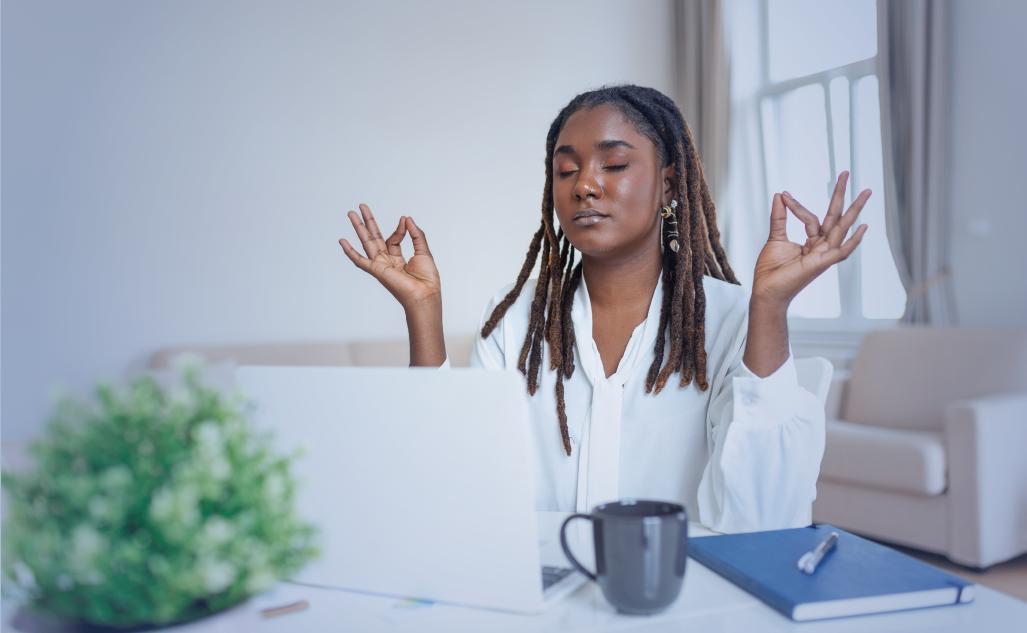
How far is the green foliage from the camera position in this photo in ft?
1.38

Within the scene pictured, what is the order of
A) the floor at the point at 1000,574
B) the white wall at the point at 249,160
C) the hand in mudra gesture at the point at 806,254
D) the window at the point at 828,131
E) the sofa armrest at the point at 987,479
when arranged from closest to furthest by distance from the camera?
the hand in mudra gesture at the point at 806,254, the floor at the point at 1000,574, the sofa armrest at the point at 987,479, the white wall at the point at 249,160, the window at the point at 828,131

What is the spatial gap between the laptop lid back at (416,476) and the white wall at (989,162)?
3564mm

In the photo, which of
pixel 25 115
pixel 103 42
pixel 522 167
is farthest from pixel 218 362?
pixel 522 167

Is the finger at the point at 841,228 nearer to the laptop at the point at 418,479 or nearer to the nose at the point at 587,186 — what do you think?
the nose at the point at 587,186

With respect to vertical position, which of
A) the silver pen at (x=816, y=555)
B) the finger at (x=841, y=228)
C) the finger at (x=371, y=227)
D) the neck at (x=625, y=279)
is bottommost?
the silver pen at (x=816, y=555)

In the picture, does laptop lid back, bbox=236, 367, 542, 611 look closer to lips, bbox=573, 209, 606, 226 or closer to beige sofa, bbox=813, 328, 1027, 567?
lips, bbox=573, 209, 606, 226

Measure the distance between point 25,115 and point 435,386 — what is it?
3.00 m

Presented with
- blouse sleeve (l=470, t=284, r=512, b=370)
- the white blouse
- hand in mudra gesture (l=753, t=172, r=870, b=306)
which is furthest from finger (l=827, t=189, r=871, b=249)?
blouse sleeve (l=470, t=284, r=512, b=370)

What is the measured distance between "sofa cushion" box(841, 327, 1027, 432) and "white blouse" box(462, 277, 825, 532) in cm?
218

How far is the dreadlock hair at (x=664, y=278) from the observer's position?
51.9 inches

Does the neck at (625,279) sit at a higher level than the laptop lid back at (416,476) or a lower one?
higher

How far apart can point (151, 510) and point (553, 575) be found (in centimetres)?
43

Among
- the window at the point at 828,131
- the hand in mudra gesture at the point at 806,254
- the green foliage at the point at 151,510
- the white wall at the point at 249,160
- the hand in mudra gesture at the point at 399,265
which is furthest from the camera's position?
the window at the point at 828,131

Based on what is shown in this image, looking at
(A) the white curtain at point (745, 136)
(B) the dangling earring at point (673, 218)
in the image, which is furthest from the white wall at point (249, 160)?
(B) the dangling earring at point (673, 218)
